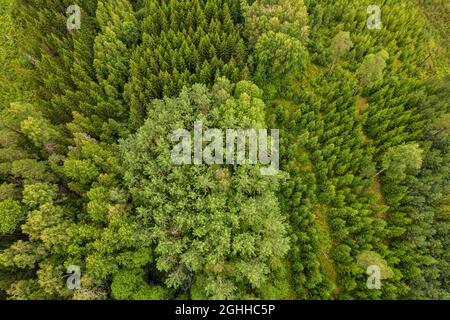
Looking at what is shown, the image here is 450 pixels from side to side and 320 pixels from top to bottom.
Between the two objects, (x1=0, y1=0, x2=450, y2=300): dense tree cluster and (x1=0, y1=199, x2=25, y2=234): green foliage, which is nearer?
(x1=0, y1=199, x2=25, y2=234): green foliage

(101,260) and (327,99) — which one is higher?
(327,99)

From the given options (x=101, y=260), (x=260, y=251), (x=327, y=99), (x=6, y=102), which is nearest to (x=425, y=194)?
(x=327, y=99)

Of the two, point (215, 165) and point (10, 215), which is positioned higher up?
point (215, 165)

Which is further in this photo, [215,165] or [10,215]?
[215,165]

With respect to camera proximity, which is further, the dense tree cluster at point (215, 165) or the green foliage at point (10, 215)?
the dense tree cluster at point (215, 165)
